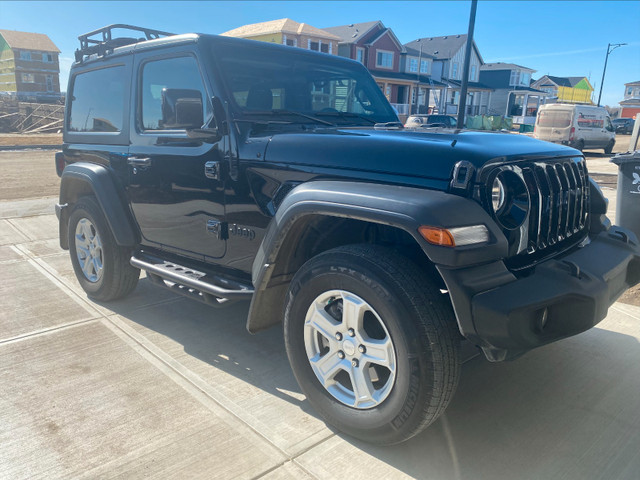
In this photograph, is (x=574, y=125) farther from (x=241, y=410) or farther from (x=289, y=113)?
(x=241, y=410)

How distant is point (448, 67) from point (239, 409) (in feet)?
173

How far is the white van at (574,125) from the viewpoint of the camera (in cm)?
2020

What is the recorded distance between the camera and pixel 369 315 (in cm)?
247

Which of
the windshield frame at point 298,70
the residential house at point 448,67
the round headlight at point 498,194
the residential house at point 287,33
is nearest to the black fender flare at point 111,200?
the windshield frame at point 298,70

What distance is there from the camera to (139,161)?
148 inches

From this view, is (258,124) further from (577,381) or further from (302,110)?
(577,381)

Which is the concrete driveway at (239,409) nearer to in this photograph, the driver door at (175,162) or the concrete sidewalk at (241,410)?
the concrete sidewalk at (241,410)

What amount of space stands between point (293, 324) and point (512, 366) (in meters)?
1.59

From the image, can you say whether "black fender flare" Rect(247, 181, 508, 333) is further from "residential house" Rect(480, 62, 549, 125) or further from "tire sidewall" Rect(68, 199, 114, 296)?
"residential house" Rect(480, 62, 549, 125)

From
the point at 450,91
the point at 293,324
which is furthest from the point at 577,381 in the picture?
the point at 450,91

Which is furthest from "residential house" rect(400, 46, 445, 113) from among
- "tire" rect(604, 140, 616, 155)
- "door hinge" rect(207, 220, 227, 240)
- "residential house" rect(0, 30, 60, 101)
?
"door hinge" rect(207, 220, 227, 240)

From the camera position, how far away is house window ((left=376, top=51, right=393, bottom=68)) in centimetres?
4332

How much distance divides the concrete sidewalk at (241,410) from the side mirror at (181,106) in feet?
5.07

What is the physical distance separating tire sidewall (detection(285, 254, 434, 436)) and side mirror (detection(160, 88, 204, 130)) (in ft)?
3.92
